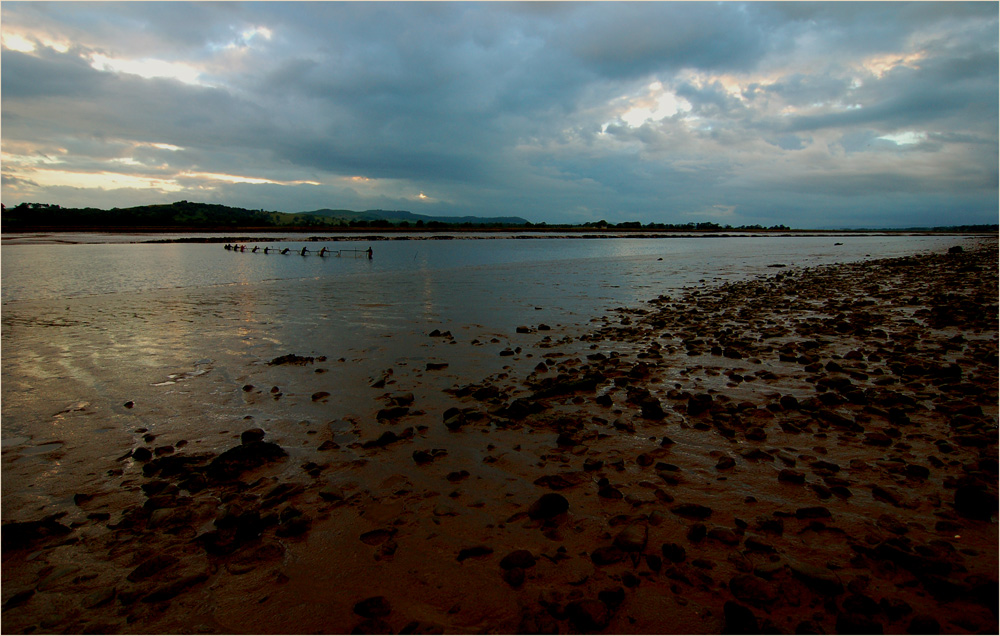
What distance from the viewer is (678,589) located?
3766 millimetres

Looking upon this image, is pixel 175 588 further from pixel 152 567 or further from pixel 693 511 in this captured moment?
pixel 693 511

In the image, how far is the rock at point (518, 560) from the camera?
162 inches

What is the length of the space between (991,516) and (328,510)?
21.7ft

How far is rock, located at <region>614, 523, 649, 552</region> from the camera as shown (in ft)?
14.1

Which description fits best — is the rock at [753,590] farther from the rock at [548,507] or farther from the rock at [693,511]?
the rock at [548,507]

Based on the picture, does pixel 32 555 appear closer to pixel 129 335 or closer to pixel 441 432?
pixel 441 432

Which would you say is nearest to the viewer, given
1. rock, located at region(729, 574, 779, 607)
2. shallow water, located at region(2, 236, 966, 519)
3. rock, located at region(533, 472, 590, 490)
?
rock, located at region(729, 574, 779, 607)

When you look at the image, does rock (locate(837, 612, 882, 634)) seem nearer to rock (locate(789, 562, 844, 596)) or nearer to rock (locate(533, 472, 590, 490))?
rock (locate(789, 562, 844, 596))

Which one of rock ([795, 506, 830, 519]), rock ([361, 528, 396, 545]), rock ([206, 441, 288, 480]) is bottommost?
rock ([361, 528, 396, 545])

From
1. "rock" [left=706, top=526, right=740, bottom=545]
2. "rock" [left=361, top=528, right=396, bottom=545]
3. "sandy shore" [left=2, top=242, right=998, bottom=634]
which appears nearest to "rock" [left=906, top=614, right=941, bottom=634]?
"sandy shore" [left=2, top=242, right=998, bottom=634]

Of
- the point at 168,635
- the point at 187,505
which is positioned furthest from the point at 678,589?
the point at 187,505

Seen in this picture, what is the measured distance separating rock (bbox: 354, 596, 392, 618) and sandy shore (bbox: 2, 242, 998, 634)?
2cm

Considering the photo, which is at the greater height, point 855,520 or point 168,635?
point 855,520

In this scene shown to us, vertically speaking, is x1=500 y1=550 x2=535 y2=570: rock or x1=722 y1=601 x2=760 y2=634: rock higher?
x1=722 y1=601 x2=760 y2=634: rock
